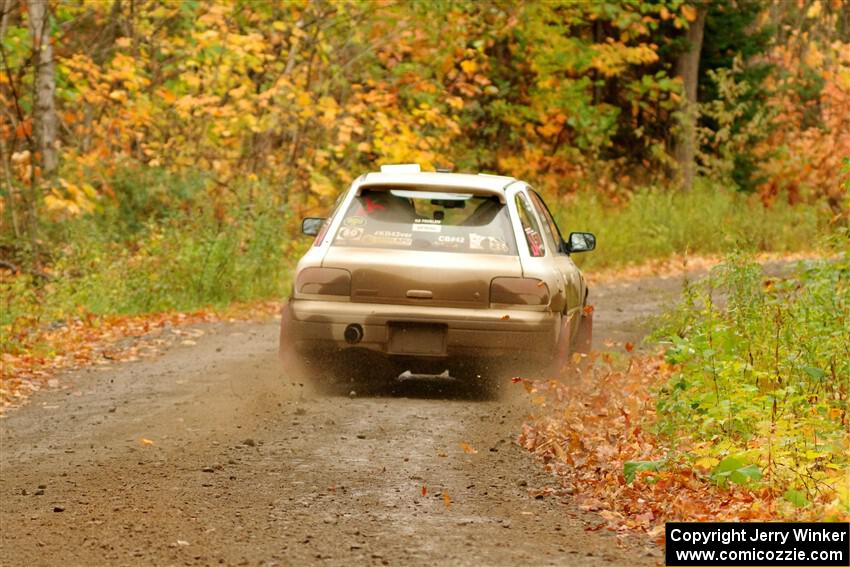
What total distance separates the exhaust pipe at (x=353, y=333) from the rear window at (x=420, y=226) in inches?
26.8

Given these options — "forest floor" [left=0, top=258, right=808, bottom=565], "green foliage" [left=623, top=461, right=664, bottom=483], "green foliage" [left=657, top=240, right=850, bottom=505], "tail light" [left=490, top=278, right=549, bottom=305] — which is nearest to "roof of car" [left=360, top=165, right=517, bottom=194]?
"tail light" [left=490, top=278, right=549, bottom=305]

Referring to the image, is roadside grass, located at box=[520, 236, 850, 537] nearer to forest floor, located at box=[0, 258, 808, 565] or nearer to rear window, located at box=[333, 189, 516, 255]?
forest floor, located at box=[0, 258, 808, 565]

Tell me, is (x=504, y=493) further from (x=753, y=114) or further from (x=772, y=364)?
(x=753, y=114)

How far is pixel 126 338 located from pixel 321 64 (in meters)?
10.8

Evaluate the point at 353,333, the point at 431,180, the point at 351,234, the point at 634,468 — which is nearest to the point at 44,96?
the point at 351,234

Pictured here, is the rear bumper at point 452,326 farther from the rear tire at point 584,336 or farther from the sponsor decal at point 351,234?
the rear tire at point 584,336

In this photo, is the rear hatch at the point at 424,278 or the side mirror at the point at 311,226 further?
the side mirror at the point at 311,226

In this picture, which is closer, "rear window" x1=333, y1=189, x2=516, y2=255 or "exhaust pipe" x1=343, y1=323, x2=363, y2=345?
"exhaust pipe" x1=343, y1=323, x2=363, y2=345

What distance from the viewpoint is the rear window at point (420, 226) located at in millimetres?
11188

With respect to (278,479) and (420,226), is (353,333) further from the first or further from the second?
(278,479)

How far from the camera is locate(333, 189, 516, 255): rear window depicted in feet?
36.7

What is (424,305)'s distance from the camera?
10.9 metres

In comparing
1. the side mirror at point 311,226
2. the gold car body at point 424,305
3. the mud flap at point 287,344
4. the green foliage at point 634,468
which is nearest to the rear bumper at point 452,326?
the gold car body at point 424,305

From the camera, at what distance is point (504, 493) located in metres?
8.12
